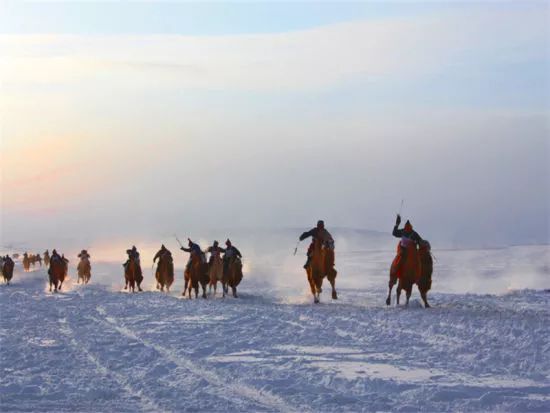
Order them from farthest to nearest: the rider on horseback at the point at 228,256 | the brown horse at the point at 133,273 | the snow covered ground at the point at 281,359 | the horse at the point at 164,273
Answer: the horse at the point at 164,273, the brown horse at the point at 133,273, the rider on horseback at the point at 228,256, the snow covered ground at the point at 281,359

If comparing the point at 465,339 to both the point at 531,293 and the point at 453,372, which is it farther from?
the point at 531,293

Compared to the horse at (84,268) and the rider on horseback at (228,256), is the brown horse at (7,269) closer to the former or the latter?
the horse at (84,268)

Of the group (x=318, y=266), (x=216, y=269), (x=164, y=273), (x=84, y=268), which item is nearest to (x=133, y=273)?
(x=164, y=273)

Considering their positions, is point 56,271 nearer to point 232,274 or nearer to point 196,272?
point 196,272

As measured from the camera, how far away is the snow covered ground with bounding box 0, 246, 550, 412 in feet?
26.5

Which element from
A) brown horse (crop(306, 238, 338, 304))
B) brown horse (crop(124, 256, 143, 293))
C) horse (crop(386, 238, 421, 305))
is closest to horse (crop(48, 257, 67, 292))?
brown horse (crop(124, 256, 143, 293))

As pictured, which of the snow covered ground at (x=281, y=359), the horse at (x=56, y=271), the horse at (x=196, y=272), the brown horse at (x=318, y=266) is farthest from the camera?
the horse at (x=56, y=271)

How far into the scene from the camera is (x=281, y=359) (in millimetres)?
10445

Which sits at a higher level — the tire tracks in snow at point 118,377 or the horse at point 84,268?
the horse at point 84,268

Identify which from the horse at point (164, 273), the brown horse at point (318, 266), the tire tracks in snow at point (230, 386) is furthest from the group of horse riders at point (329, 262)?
the tire tracks in snow at point (230, 386)

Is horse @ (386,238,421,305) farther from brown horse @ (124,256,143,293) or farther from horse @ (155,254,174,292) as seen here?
brown horse @ (124,256,143,293)

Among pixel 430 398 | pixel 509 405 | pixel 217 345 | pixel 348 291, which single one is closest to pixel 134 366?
pixel 217 345

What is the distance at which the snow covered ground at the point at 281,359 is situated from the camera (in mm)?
8078

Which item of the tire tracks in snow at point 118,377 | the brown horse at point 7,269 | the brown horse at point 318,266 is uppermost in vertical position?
the brown horse at point 318,266
